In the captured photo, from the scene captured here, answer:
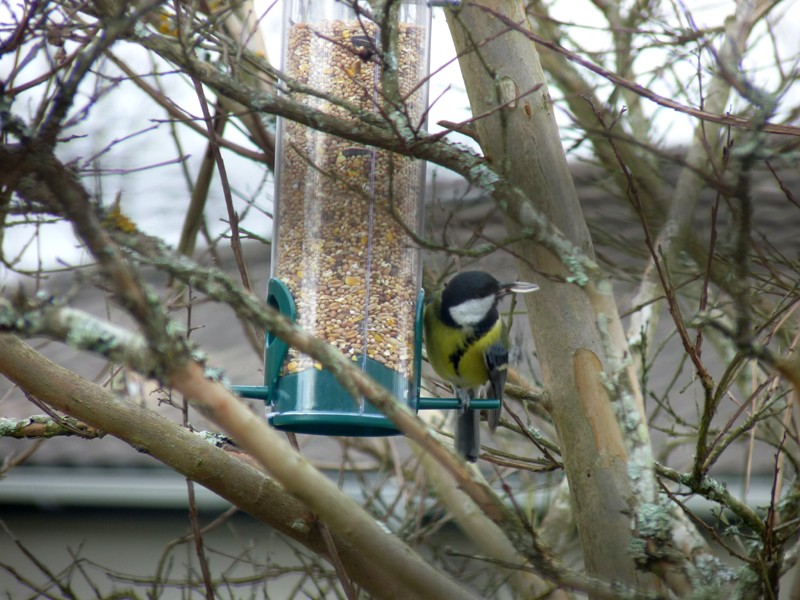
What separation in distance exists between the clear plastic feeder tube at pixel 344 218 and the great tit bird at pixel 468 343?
0.42 feet

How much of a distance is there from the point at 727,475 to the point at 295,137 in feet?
11.2

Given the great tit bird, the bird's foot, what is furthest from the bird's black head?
the bird's foot

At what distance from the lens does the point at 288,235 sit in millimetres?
3168

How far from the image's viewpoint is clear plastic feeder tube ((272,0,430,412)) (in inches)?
119

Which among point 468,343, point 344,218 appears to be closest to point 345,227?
point 344,218

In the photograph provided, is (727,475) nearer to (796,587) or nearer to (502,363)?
(502,363)

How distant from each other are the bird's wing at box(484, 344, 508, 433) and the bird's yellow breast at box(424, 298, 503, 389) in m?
0.03

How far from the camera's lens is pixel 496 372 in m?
3.11

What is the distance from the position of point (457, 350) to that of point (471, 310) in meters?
0.15

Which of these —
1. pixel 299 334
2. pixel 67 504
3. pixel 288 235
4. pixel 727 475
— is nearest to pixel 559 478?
pixel 727 475

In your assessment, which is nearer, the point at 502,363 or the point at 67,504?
the point at 502,363

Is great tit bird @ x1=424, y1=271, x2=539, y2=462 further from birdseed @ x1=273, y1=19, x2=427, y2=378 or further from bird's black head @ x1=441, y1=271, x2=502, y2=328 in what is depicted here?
birdseed @ x1=273, y1=19, x2=427, y2=378

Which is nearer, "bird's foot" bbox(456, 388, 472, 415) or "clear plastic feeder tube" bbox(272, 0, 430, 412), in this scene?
"bird's foot" bbox(456, 388, 472, 415)

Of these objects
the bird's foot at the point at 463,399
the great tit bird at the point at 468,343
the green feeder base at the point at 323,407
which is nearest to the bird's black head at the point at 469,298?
the great tit bird at the point at 468,343
